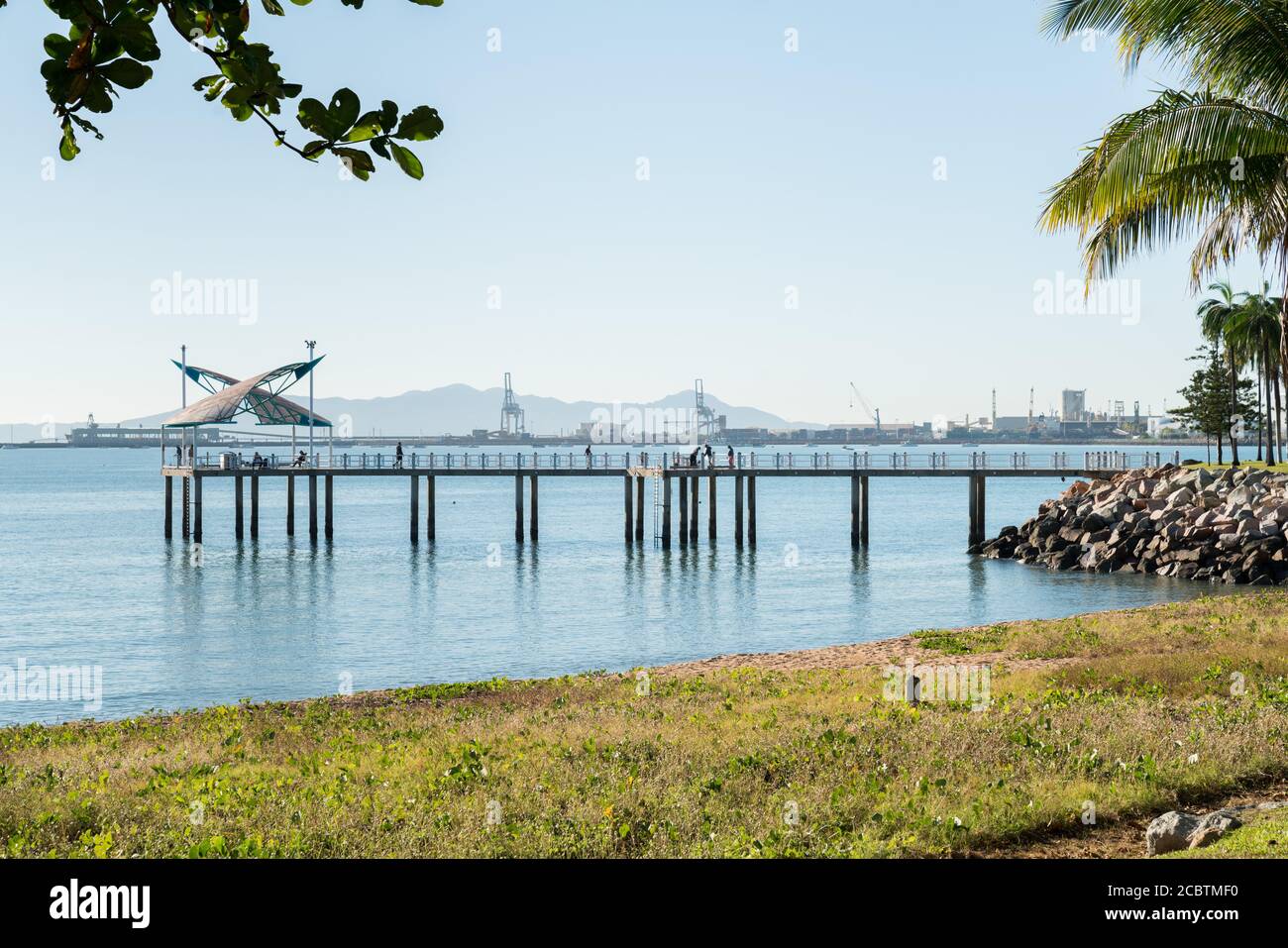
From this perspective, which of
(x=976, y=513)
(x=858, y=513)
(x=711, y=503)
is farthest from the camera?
(x=858, y=513)

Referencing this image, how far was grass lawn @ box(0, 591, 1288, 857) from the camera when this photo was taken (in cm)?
921

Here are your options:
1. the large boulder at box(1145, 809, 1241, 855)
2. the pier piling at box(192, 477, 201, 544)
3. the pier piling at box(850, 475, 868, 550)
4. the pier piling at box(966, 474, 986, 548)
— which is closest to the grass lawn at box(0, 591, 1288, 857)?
the large boulder at box(1145, 809, 1241, 855)

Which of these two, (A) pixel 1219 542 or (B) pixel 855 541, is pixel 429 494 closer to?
(B) pixel 855 541

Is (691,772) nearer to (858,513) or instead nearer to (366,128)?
(366,128)

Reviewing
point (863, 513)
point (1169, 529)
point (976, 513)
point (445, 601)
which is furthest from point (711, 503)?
point (1169, 529)

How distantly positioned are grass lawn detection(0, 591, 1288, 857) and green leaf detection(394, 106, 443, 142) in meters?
5.90

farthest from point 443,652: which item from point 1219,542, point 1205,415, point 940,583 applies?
point 1205,415

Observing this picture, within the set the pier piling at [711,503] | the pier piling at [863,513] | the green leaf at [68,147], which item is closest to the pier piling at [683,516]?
the pier piling at [711,503]

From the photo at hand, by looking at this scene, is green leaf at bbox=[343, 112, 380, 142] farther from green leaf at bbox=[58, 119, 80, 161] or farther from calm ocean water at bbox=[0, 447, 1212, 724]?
Answer: calm ocean water at bbox=[0, 447, 1212, 724]

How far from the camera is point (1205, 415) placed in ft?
257

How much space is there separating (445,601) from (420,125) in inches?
1612

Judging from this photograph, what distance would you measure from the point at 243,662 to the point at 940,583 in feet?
91.7

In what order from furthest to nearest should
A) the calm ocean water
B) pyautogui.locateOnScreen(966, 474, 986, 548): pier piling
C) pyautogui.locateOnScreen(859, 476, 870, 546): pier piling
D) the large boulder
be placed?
1. pyautogui.locateOnScreen(859, 476, 870, 546): pier piling
2. pyautogui.locateOnScreen(966, 474, 986, 548): pier piling
3. the calm ocean water
4. the large boulder

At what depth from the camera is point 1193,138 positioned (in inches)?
600
